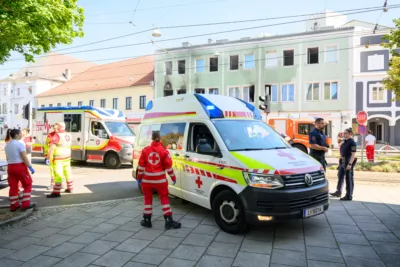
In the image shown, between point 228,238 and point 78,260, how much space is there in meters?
2.20

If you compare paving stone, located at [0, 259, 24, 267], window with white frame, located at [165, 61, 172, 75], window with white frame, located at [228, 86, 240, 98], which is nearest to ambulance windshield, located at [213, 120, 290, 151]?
paving stone, located at [0, 259, 24, 267]

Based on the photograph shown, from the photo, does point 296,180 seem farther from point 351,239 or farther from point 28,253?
point 28,253

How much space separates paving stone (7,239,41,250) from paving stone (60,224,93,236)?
1.50ft

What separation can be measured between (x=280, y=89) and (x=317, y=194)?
2753 centimetres

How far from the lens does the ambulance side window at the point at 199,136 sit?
5.77 meters

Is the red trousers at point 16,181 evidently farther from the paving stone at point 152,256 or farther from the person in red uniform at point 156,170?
the paving stone at point 152,256

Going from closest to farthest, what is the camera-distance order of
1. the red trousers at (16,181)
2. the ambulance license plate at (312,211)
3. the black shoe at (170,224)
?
the ambulance license plate at (312,211), the black shoe at (170,224), the red trousers at (16,181)

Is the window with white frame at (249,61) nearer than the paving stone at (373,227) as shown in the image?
No

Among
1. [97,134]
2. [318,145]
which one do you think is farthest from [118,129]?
[318,145]

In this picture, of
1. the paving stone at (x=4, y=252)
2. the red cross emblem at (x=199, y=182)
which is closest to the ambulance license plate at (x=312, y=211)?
the red cross emblem at (x=199, y=182)

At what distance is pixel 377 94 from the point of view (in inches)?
1164

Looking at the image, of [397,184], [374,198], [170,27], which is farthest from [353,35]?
[374,198]

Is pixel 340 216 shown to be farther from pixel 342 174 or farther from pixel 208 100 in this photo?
pixel 208 100

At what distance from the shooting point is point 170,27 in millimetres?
15367
